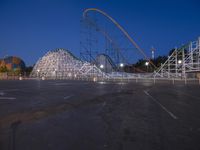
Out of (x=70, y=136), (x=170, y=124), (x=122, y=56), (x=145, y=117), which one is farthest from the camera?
(x=122, y=56)

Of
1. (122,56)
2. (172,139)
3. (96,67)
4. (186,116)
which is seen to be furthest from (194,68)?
(172,139)

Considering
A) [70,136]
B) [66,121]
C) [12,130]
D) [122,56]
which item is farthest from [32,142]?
[122,56]

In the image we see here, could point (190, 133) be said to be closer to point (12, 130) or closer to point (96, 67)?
point (12, 130)

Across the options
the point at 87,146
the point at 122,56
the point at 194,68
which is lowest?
the point at 87,146

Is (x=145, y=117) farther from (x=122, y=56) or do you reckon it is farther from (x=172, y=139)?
(x=122, y=56)

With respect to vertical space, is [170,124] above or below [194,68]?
below

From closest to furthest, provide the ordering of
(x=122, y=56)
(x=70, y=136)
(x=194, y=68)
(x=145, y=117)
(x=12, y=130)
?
1. (x=70, y=136)
2. (x=12, y=130)
3. (x=145, y=117)
4. (x=194, y=68)
5. (x=122, y=56)

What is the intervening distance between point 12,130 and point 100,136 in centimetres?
244

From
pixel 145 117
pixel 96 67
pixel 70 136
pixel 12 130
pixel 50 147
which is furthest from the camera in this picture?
pixel 96 67

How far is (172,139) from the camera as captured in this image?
6062mm

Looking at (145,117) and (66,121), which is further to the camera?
(145,117)

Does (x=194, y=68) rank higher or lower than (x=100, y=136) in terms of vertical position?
higher

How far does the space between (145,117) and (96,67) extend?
217 feet

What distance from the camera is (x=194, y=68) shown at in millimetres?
48906
